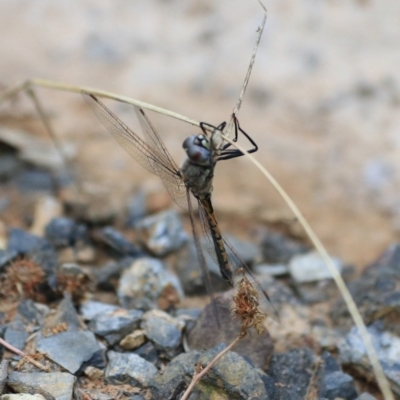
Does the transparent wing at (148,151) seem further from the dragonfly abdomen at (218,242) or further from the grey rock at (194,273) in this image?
the grey rock at (194,273)

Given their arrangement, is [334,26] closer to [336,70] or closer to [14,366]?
[336,70]

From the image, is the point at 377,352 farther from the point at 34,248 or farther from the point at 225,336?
the point at 34,248

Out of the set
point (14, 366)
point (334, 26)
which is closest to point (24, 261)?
point (14, 366)

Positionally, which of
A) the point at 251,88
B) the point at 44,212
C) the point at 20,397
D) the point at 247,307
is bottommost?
the point at 20,397

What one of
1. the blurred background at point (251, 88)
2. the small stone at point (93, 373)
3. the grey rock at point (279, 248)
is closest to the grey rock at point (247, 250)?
the grey rock at point (279, 248)

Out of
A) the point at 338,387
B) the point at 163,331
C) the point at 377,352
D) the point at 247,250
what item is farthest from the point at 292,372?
the point at 247,250
